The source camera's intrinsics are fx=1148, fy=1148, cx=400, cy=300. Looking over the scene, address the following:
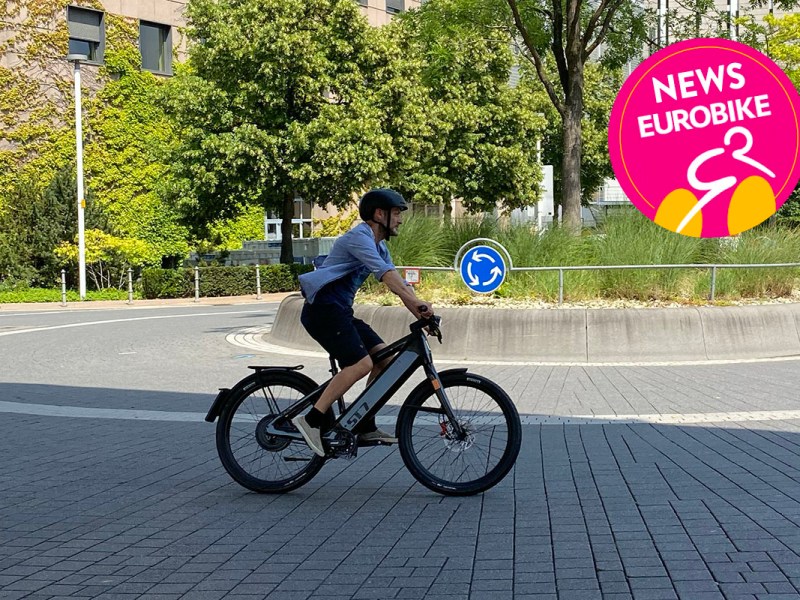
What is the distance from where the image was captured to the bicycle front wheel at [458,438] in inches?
253

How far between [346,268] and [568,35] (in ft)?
43.8

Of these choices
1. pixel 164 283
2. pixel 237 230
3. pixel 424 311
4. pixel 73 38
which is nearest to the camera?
pixel 424 311

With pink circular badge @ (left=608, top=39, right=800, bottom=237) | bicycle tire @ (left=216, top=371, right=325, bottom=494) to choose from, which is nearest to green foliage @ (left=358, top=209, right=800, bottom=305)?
pink circular badge @ (left=608, top=39, right=800, bottom=237)

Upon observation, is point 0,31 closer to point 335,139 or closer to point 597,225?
point 335,139

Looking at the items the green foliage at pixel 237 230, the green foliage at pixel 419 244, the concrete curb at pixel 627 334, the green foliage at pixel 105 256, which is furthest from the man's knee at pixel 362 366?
the green foliage at pixel 237 230

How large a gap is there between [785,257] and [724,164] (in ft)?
5.01

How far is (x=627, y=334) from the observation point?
45.6ft

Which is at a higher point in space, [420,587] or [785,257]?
[785,257]

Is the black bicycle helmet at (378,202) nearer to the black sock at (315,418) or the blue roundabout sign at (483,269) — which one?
the black sock at (315,418)

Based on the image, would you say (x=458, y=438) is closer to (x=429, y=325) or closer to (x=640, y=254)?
(x=429, y=325)

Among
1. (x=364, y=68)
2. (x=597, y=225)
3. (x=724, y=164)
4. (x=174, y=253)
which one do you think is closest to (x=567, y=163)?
(x=597, y=225)

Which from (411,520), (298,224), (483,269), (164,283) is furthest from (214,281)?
(411,520)

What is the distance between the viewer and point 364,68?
3719cm

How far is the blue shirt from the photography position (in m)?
6.44
